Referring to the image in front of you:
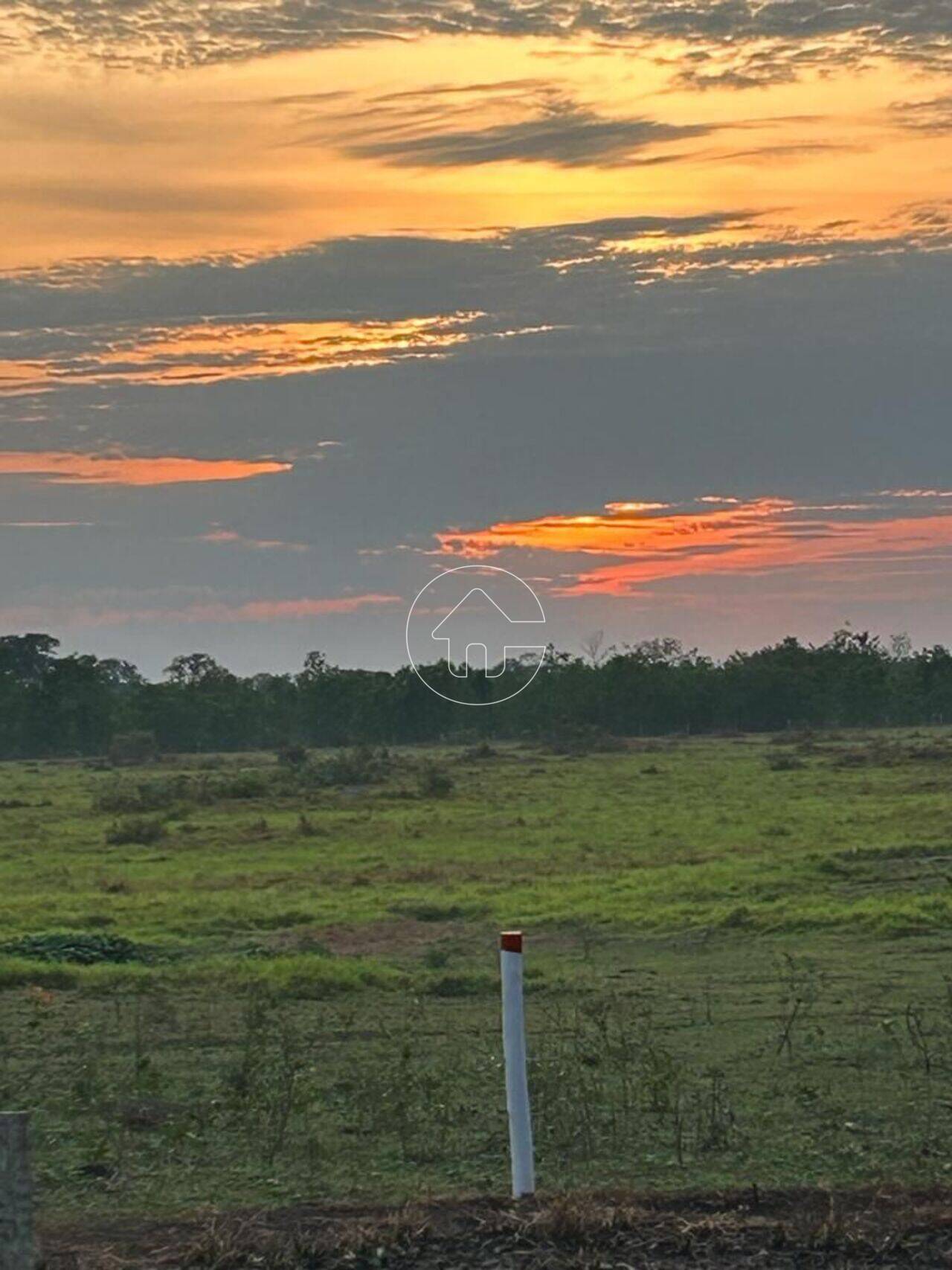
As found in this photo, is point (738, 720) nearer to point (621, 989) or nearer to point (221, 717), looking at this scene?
point (221, 717)

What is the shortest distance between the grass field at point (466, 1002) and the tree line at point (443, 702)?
49.3m

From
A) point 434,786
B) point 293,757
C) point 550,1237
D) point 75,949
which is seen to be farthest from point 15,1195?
point 293,757

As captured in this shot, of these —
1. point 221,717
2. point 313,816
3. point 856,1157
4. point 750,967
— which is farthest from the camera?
point 221,717

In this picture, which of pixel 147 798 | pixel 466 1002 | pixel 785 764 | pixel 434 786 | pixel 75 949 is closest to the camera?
pixel 466 1002

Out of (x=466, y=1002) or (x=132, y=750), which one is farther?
(x=132, y=750)

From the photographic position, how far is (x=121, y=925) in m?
19.3

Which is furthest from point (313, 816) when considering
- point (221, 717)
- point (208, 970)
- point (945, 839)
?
point (221, 717)

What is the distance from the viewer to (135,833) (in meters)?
31.2

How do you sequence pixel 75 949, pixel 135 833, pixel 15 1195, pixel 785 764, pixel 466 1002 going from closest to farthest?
pixel 15 1195
pixel 466 1002
pixel 75 949
pixel 135 833
pixel 785 764

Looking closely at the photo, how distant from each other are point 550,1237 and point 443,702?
259 feet

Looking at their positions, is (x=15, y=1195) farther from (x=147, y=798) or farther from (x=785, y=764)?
(x=785, y=764)

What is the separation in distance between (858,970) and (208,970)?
5530 mm

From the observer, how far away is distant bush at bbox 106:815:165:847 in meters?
30.9

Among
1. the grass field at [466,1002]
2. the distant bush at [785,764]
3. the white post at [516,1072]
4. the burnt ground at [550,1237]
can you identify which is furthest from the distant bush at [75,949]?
the distant bush at [785,764]
